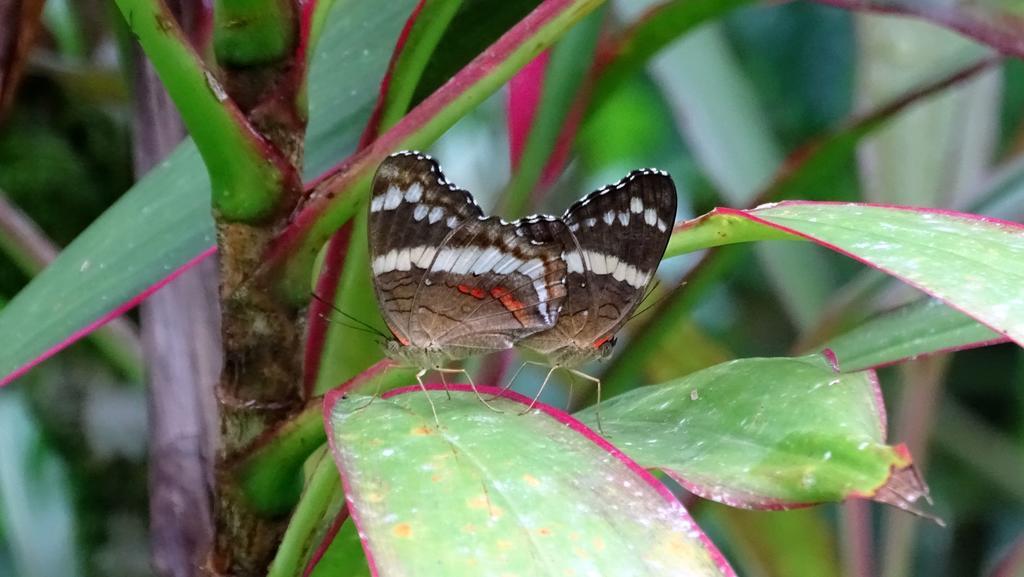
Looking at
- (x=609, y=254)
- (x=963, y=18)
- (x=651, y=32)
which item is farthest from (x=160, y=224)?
(x=963, y=18)

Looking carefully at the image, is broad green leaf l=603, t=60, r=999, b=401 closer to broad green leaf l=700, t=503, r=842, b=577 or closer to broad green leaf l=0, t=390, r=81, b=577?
broad green leaf l=700, t=503, r=842, b=577

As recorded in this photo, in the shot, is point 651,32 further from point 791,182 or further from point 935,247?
point 935,247

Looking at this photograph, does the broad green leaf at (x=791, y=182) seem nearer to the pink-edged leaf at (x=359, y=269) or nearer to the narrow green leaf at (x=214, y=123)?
the pink-edged leaf at (x=359, y=269)

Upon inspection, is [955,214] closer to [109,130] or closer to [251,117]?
[251,117]

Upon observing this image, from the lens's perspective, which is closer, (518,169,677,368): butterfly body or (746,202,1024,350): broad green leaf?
(746,202,1024,350): broad green leaf

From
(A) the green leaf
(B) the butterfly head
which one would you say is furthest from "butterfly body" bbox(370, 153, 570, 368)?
(A) the green leaf

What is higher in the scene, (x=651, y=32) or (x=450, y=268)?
(x=651, y=32)
